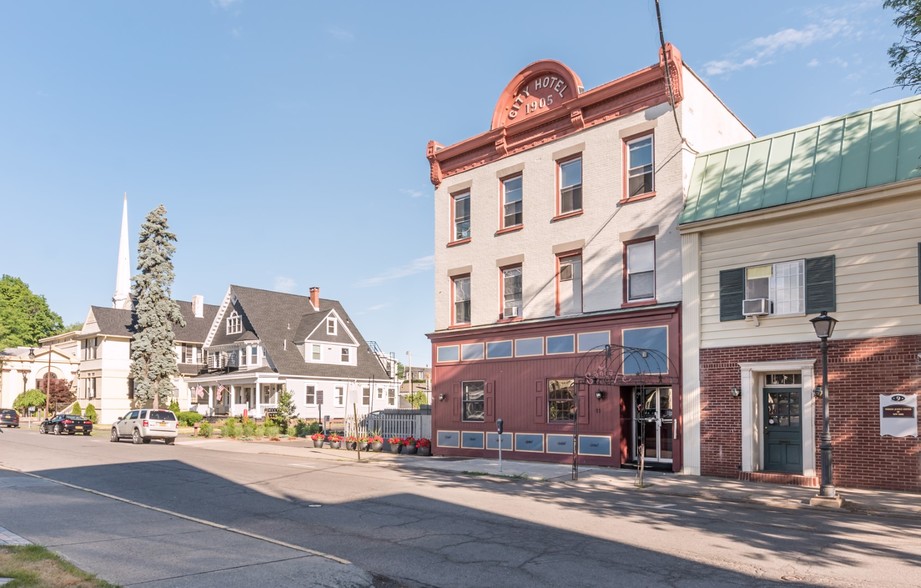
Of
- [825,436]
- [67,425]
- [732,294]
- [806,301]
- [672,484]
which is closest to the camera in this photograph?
[825,436]

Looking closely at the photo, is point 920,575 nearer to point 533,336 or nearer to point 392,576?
point 392,576

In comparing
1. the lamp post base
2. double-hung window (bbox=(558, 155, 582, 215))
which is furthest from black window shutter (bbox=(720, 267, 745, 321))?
double-hung window (bbox=(558, 155, 582, 215))

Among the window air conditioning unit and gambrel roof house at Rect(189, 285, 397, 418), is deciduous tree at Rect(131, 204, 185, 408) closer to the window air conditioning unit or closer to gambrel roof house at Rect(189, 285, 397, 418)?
gambrel roof house at Rect(189, 285, 397, 418)

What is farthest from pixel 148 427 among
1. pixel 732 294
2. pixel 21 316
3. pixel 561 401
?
pixel 21 316

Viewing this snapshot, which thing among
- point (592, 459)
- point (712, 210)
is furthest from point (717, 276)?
point (592, 459)

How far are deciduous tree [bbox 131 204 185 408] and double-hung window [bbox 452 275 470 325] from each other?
32752mm

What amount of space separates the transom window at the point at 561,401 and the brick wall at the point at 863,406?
5.36 metres

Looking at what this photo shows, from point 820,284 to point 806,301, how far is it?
0.52m

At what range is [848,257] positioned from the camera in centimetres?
1759

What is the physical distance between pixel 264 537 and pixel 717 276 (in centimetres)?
1408

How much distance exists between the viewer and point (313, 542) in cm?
1043

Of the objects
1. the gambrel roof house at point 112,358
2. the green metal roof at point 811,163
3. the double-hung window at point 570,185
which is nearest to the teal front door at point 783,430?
the green metal roof at point 811,163

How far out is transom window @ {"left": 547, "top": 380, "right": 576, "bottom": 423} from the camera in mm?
22995

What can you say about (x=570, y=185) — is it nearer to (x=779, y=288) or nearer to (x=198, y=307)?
(x=779, y=288)
